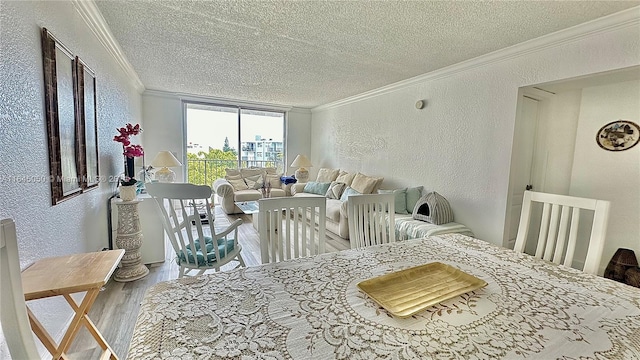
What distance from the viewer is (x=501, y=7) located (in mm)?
1895

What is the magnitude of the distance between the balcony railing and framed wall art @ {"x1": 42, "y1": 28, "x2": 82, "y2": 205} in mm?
4161

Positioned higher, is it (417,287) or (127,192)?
(127,192)

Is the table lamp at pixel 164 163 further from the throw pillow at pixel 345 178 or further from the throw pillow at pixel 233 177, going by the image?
the throw pillow at pixel 345 178

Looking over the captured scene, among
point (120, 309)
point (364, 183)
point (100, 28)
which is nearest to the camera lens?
point (120, 309)

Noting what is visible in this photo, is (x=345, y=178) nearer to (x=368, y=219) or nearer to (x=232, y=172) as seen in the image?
(x=232, y=172)

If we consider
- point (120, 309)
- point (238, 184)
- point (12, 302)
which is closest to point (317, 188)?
point (238, 184)

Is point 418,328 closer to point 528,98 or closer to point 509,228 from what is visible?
point 509,228

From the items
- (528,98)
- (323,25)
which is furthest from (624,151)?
(323,25)

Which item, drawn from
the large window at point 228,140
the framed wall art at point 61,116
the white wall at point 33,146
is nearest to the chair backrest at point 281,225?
the white wall at point 33,146

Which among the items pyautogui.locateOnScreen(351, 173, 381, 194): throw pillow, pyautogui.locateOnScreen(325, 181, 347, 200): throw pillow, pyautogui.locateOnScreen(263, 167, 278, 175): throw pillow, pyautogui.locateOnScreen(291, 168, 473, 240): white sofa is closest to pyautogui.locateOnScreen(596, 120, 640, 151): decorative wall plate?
pyautogui.locateOnScreen(291, 168, 473, 240): white sofa

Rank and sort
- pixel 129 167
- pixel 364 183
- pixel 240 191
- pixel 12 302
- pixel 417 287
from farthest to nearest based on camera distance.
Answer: pixel 240 191 < pixel 364 183 < pixel 129 167 < pixel 417 287 < pixel 12 302

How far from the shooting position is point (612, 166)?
262 cm

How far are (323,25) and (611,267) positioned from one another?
136 inches

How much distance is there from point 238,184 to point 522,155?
4.80 m
